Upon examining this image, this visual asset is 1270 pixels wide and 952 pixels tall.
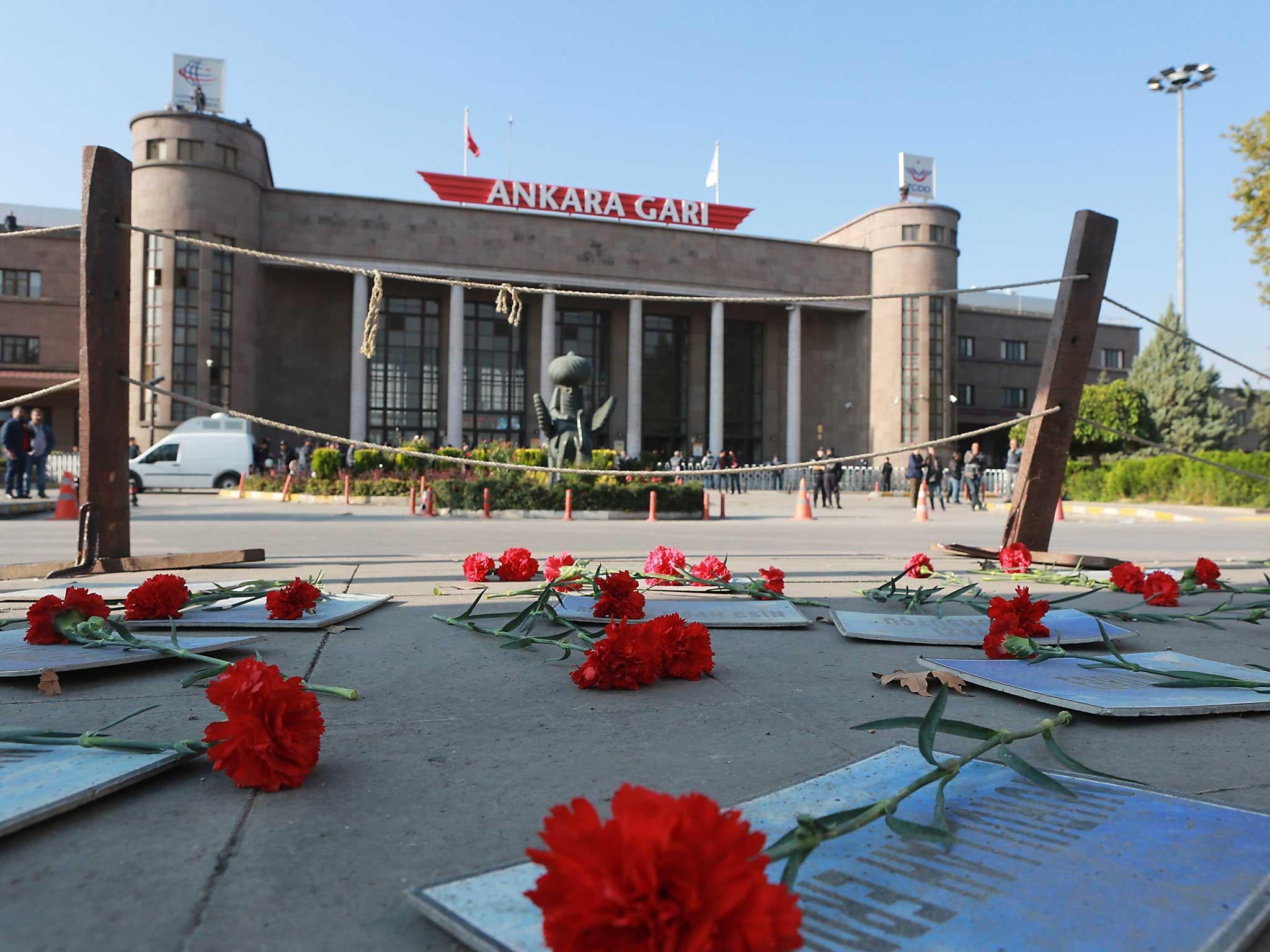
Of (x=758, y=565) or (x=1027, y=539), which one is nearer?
(x=1027, y=539)

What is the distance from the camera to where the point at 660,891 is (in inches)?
40.2

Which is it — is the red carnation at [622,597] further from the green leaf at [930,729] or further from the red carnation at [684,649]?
the green leaf at [930,729]

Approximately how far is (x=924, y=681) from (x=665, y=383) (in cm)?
4817

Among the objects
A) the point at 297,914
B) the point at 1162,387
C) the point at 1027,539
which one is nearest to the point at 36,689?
the point at 297,914

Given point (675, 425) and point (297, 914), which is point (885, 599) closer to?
point (297, 914)

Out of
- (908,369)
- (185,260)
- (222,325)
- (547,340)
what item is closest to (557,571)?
(222,325)

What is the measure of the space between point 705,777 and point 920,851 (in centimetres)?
56

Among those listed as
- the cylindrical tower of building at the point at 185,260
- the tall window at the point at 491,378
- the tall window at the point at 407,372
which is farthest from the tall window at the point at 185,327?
the tall window at the point at 491,378

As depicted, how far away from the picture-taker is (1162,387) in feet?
130

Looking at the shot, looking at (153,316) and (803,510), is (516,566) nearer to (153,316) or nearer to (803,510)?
(803,510)

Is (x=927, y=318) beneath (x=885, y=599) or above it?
above

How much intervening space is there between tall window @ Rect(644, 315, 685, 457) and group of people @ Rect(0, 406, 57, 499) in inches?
1312

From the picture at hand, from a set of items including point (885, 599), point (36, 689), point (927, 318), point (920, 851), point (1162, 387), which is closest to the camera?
point (920, 851)

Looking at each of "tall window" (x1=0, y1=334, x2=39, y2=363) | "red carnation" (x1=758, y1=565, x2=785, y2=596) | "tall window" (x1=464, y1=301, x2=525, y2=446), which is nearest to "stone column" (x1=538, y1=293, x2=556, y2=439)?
"tall window" (x1=464, y1=301, x2=525, y2=446)
